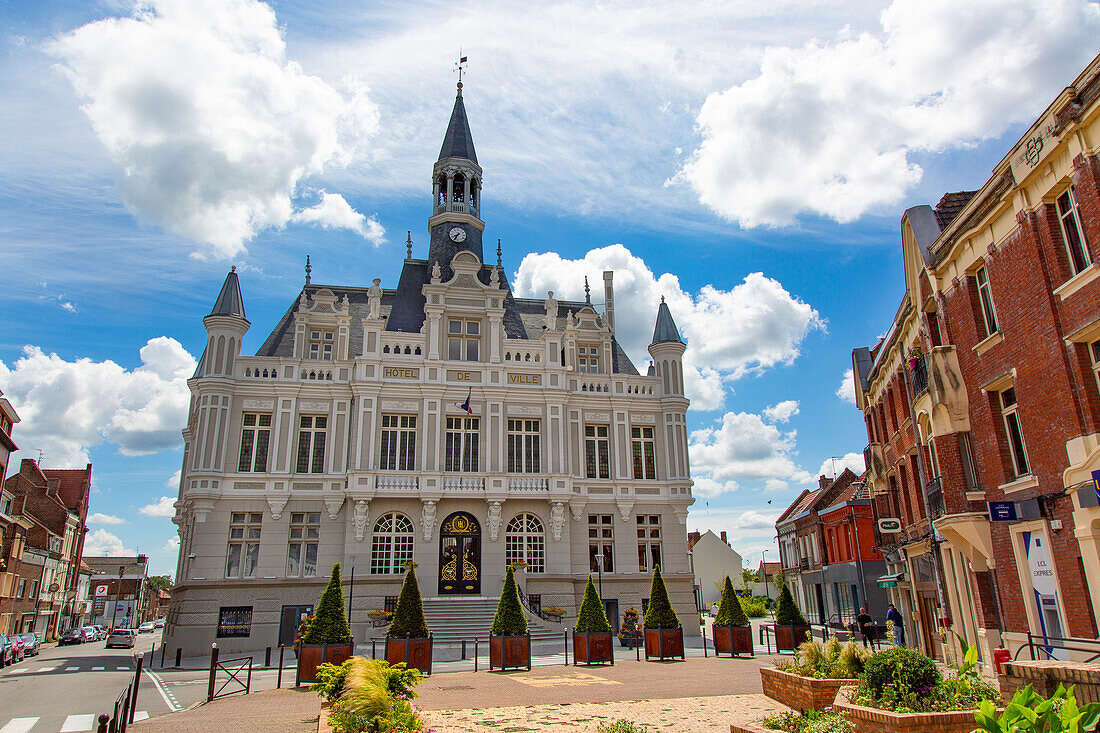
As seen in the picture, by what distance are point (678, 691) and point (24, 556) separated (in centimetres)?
6155

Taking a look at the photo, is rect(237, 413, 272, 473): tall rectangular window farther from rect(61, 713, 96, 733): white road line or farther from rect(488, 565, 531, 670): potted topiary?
rect(61, 713, 96, 733): white road line

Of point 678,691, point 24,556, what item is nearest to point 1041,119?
point 678,691

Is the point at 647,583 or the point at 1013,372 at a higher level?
the point at 1013,372

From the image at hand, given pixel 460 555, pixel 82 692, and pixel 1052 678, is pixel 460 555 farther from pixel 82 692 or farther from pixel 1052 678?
pixel 1052 678

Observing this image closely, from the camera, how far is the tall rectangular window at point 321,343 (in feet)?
127

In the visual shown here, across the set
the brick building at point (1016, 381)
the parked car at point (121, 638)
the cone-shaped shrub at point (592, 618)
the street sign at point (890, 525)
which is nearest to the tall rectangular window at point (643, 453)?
the street sign at point (890, 525)

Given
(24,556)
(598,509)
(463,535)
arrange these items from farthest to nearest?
(24,556)
(598,509)
(463,535)

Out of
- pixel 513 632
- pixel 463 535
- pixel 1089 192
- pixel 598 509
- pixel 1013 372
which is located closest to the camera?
pixel 1089 192

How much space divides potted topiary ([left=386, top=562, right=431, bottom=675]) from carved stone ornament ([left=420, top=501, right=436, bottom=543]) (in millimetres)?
11559

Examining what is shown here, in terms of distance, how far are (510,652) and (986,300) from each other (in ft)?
52.0

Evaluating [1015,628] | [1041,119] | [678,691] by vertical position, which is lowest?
[678,691]

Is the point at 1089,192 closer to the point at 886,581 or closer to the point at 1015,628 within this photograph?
the point at 1015,628

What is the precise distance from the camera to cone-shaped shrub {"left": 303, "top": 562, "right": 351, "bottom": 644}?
741 inches

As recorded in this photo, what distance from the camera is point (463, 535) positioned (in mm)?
35500
